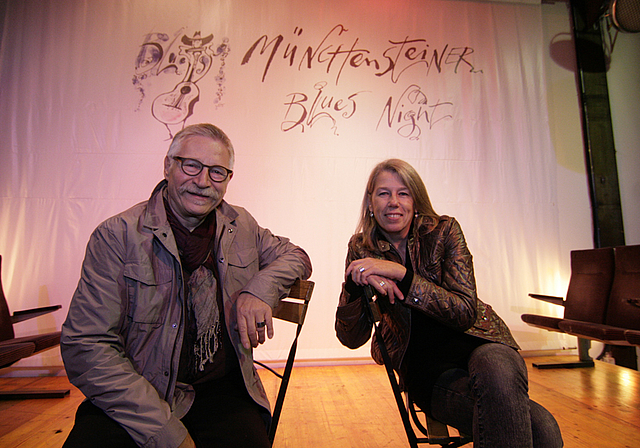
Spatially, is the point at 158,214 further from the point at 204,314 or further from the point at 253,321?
the point at 253,321

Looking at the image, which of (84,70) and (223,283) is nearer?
(223,283)

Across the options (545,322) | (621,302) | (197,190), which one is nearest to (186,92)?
(197,190)

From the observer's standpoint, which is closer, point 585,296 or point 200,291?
point 200,291

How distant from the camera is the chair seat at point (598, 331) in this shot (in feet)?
8.02

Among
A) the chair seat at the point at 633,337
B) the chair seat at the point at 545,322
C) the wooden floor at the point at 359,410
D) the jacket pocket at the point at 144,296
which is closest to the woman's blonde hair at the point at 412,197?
the jacket pocket at the point at 144,296

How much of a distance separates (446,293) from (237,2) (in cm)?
356

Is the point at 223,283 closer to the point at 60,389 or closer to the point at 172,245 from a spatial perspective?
the point at 172,245

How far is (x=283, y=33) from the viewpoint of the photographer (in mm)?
3580

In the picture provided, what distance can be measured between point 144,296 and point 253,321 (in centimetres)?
35

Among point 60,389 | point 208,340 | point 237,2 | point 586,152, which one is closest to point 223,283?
point 208,340

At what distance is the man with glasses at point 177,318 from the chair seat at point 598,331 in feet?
7.82

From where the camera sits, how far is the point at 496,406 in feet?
3.38

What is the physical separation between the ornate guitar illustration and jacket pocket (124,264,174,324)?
261 centimetres

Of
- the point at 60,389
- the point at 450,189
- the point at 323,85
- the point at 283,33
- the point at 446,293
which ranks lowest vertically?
the point at 60,389
